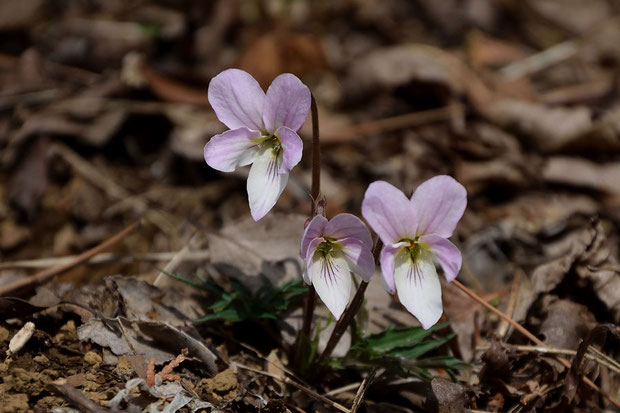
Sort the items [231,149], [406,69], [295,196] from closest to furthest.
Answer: [231,149], [295,196], [406,69]

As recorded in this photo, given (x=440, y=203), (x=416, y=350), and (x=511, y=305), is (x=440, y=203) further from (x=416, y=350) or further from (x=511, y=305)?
(x=511, y=305)

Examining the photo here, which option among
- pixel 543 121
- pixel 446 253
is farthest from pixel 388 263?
pixel 543 121

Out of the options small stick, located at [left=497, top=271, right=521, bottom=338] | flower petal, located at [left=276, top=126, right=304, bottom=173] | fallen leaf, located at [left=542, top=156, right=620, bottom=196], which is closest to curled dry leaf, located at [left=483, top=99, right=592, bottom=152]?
fallen leaf, located at [left=542, top=156, right=620, bottom=196]

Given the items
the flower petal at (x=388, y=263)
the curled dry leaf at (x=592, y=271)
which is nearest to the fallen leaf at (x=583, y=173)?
the curled dry leaf at (x=592, y=271)

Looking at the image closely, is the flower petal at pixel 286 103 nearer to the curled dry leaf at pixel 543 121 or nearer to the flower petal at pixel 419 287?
the flower petal at pixel 419 287

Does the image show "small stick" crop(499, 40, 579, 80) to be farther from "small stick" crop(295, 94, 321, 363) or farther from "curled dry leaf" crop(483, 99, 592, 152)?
"small stick" crop(295, 94, 321, 363)

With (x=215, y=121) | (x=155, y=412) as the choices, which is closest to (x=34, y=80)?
(x=215, y=121)
